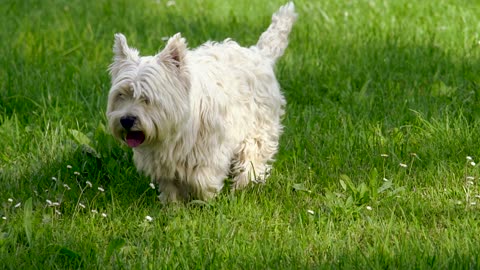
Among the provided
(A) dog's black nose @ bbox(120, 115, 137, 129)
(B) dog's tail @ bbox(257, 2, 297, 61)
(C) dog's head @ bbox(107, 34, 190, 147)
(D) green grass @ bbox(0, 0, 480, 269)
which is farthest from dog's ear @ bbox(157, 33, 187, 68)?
(B) dog's tail @ bbox(257, 2, 297, 61)

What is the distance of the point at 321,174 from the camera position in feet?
19.6

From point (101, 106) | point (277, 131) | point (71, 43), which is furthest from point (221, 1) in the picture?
point (277, 131)

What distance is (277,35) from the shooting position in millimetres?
6730

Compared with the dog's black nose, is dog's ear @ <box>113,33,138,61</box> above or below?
above

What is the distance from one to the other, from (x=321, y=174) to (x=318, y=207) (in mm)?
529

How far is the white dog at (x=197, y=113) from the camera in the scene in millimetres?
5082

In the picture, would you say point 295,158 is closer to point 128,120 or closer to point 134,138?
point 134,138

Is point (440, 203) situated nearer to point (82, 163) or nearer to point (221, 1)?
point (82, 163)

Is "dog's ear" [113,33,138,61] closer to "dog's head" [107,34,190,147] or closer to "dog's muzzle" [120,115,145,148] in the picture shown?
"dog's head" [107,34,190,147]

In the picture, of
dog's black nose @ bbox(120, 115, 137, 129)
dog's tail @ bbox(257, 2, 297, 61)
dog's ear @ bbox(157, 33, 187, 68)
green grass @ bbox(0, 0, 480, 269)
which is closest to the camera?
green grass @ bbox(0, 0, 480, 269)

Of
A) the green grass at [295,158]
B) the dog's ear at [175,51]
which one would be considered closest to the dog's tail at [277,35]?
the green grass at [295,158]

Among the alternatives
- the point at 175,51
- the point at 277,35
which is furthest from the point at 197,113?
the point at 277,35

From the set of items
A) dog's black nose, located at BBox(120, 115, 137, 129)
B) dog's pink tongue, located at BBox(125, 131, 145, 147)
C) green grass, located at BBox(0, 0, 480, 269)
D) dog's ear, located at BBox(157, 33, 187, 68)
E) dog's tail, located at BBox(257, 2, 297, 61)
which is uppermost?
dog's ear, located at BBox(157, 33, 187, 68)

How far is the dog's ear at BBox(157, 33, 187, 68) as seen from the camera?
513cm
